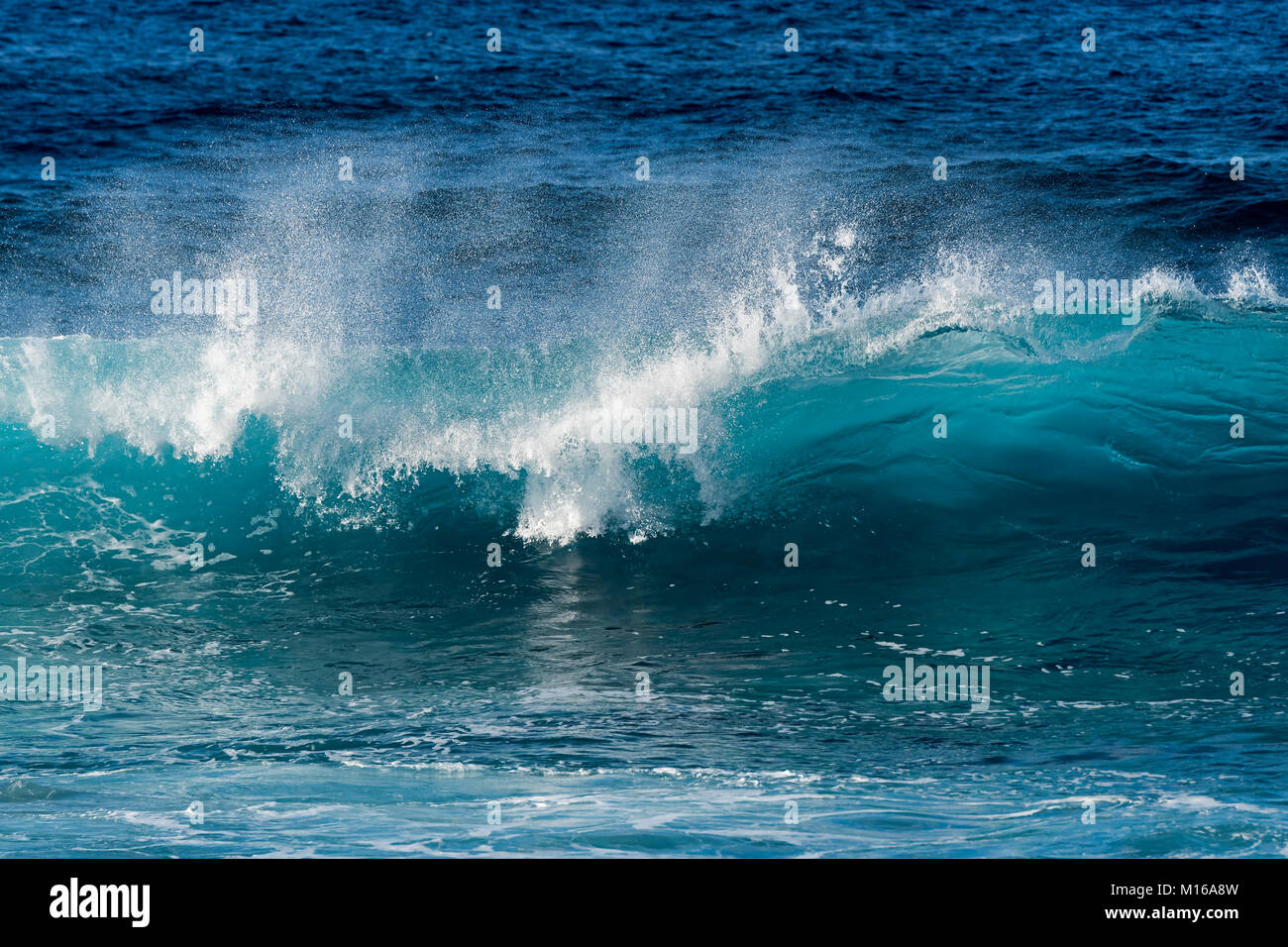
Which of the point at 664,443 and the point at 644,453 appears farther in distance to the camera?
the point at 664,443

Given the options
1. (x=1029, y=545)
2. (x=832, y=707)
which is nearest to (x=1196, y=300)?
(x=1029, y=545)

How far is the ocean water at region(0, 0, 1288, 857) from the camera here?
243 inches

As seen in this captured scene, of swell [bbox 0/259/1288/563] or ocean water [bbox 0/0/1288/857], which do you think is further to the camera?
swell [bbox 0/259/1288/563]

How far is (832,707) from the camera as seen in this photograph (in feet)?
24.1

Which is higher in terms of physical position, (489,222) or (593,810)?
(489,222)

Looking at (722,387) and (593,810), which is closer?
(593,810)

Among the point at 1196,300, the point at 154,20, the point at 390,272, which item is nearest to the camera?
the point at 1196,300

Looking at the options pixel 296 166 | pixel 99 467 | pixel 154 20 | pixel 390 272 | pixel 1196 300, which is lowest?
pixel 99 467

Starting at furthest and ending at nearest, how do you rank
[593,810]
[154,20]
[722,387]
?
[154,20]
[722,387]
[593,810]

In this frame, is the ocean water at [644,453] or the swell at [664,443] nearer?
the ocean water at [644,453]

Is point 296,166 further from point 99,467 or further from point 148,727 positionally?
point 148,727

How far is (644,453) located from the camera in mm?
11305

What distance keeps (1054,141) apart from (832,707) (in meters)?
21.5

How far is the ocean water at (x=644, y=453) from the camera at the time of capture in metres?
6.18
